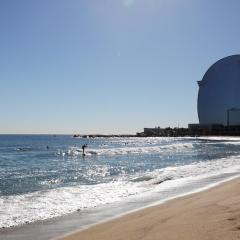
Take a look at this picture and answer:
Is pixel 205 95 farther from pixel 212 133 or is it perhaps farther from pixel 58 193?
pixel 58 193

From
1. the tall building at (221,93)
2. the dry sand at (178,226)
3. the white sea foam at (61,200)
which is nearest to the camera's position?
the dry sand at (178,226)

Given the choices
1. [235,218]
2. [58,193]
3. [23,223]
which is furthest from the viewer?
[58,193]

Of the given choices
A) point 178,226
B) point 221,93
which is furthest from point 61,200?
point 221,93

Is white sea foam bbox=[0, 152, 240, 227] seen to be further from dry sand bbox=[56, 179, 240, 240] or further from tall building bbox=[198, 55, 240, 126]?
tall building bbox=[198, 55, 240, 126]

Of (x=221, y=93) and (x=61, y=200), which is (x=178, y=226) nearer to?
(x=61, y=200)

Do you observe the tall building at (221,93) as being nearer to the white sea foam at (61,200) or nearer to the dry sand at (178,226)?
the white sea foam at (61,200)

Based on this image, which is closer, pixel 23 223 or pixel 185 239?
pixel 185 239

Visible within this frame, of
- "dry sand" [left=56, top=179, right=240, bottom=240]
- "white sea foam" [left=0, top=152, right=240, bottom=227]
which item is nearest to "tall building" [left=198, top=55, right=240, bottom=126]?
"white sea foam" [left=0, top=152, right=240, bottom=227]

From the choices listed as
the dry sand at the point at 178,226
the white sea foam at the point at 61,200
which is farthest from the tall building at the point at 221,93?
the dry sand at the point at 178,226

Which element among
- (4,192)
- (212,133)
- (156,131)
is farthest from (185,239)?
(156,131)

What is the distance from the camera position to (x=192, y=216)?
23.4ft

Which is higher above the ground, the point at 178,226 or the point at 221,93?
the point at 221,93

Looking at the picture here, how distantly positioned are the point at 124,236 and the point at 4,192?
9545mm

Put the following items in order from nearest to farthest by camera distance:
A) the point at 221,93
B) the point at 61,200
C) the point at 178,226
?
the point at 178,226 → the point at 61,200 → the point at 221,93
